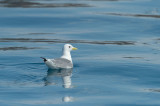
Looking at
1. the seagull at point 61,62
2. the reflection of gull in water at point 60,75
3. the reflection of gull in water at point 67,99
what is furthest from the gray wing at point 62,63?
the reflection of gull in water at point 67,99

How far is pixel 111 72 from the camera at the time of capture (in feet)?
50.5

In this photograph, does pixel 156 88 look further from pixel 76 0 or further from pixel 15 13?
pixel 76 0

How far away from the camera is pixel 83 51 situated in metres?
18.5

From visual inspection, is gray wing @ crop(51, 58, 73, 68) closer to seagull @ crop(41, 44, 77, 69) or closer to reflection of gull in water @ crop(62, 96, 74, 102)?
seagull @ crop(41, 44, 77, 69)

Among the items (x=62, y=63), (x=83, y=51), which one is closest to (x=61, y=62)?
(x=62, y=63)

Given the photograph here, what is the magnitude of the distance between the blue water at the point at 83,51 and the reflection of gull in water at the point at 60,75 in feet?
0.09

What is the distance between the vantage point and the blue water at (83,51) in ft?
41.8

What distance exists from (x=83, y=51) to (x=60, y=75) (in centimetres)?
388

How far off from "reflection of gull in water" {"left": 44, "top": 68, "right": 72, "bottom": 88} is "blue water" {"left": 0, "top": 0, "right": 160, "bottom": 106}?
3 cm

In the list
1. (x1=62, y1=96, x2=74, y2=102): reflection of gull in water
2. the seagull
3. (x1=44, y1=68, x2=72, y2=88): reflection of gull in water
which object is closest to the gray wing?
the seagull

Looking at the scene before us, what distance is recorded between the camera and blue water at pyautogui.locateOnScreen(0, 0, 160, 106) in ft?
41.8

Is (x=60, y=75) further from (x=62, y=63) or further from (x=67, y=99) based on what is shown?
(x=67, y=99)

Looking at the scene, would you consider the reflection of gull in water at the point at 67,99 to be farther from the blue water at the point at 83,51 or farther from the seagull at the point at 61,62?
the seagull at the point at 61,62

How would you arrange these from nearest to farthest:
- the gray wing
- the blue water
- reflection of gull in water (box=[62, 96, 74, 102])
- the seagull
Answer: reflection of gull in water (box=[62, 96, 74, 102]), the blue water, the seagull, the gray wing
